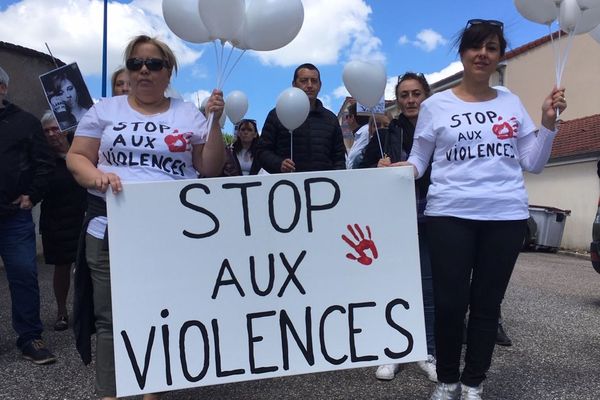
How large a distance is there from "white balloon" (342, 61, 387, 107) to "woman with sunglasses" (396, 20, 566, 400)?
2.88 ft

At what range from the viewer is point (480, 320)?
251cm

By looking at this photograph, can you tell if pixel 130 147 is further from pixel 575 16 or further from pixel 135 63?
pixel 575 16

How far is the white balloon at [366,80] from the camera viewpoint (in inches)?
134

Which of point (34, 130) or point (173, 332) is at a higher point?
point (34, 130)

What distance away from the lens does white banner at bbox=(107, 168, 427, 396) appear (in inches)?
88.5

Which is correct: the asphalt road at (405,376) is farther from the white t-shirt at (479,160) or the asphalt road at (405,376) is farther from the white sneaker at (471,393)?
the white t-shirt at (479,160)

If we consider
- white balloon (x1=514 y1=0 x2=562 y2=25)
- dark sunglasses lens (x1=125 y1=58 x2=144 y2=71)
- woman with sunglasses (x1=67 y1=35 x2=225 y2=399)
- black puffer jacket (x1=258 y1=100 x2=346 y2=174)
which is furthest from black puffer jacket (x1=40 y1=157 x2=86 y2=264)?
white balloon (x1=514 y1=0 x2=562 y2=25)

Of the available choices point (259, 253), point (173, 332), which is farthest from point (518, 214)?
point (173, 332)

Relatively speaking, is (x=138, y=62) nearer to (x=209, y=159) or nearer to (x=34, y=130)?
(x=209, y=159)

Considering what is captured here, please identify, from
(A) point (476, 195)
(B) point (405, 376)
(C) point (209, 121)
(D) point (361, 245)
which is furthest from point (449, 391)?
(C) point (209, 121)

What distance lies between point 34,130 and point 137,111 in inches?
59.9

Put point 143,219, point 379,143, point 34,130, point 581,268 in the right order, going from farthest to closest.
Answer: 1. point 581,268
2. point 34,130
3. point 379,143
4. point 143,219

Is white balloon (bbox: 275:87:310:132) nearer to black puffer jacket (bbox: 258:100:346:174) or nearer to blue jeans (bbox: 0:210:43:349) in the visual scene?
black puffer jacket (bbox: 258:100:346:174)

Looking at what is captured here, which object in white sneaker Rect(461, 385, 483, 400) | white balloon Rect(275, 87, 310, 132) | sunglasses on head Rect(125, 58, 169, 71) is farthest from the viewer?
white balloon Rect(275, 87, 310, 132)
